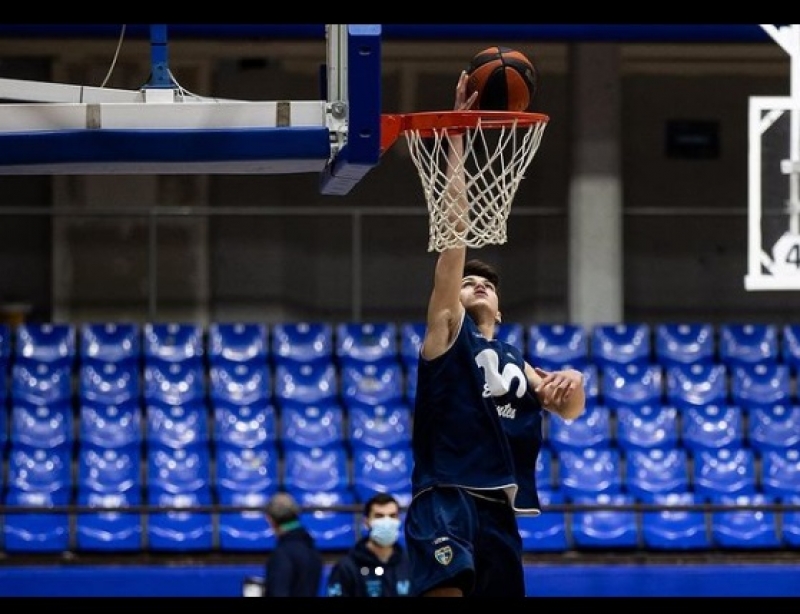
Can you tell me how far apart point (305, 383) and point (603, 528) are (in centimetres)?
212

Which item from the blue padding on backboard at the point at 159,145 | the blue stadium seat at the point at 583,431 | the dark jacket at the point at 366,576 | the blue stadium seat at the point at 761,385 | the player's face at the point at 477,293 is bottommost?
the dark jacket at the point at 366,576

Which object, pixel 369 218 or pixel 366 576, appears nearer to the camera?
pixel 366 576

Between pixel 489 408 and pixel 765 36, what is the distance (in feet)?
20.7

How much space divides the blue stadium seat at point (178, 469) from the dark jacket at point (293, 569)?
112 inches

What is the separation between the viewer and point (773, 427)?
10.3m

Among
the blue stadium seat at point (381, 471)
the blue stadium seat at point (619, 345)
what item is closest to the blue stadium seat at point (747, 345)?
the blue stadium seat at point (619, 345)

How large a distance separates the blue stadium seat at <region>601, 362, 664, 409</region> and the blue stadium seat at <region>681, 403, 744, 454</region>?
0.26 metres

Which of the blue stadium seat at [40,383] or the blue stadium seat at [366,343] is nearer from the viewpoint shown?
the blue stadium seat at [40,383]

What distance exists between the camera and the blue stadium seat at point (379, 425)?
10.0 meters

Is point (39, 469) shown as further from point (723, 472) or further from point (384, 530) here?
point (723, 472)

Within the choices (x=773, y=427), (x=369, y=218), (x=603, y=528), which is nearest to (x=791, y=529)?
(x=773, y=427)

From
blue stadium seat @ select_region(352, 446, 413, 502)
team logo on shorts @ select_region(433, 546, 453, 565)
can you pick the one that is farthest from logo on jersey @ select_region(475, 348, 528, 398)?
blue stadium seat @ select_region(352, 446, 413, 502)

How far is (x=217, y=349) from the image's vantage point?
10.5 metres

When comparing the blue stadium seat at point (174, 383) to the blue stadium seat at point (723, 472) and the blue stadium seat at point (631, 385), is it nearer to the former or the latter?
the blue stadium seat at point (631, 385)
